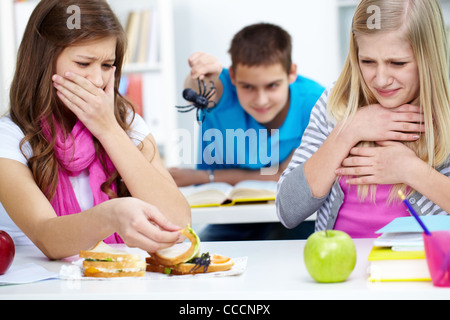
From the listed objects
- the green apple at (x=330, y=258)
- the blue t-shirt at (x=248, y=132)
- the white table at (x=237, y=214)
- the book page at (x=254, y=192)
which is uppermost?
the green apple at (x=330, y=258)

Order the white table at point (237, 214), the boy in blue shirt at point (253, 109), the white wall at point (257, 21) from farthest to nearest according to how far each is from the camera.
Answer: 1. the white wall at point (257, 21)
2. the boy in blue shirt at point (253, 109)
3. the white table at point (237, 214)

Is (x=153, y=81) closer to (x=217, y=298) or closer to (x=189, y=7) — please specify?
(x=189, y=7)

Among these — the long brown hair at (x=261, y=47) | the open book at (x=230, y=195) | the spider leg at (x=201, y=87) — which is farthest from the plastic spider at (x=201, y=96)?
the open book at (x=230, y=195)

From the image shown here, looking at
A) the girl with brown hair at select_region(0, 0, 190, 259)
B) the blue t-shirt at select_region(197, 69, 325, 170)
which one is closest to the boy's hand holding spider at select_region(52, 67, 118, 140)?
the girl with brown hair at select_region(0, 0, 190, 259)

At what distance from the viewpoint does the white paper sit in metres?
1.00

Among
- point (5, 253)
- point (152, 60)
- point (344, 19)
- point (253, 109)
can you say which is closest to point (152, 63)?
point (152, 60)

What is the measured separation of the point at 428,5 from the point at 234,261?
2.25ft

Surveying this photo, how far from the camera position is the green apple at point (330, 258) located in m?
0.89

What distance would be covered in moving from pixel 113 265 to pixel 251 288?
0.81 feet

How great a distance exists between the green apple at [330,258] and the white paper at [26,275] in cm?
42

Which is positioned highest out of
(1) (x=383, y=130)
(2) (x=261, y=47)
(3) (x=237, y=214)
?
(2) (x=261, y=47)

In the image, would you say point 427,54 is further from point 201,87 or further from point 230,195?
point 201,87

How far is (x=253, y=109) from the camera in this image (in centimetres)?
233

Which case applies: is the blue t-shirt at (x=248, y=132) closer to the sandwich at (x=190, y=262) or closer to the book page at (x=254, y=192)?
the book page at (x=254, y=192)
